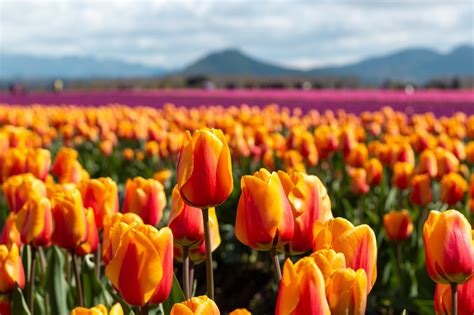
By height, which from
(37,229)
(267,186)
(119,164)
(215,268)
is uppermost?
(267,186)

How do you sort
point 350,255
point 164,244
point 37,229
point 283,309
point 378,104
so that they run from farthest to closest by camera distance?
point 378,104, point 37,229, point 164,244, point 350,255, point 283,309

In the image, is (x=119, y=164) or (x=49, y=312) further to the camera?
(x=119, y=164)

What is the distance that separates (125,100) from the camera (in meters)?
20.8

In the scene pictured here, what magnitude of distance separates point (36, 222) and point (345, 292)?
1264 mm

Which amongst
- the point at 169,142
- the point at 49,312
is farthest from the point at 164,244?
the point at 169,142

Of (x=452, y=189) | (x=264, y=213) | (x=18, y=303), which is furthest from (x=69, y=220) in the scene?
(x=452, y=189)

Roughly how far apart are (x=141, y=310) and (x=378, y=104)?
13.0 metres

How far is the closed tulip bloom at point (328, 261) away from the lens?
4.57ft

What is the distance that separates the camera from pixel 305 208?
1910 millimetres

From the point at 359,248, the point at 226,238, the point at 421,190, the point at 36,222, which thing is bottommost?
the point at 226,238

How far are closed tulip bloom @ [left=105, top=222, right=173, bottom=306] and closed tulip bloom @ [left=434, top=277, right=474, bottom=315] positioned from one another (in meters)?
0.68

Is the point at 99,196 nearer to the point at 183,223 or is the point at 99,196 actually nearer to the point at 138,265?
the point at 183,223

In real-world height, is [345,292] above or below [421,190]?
above

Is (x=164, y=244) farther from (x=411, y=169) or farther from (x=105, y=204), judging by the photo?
(x=411, y=169)
